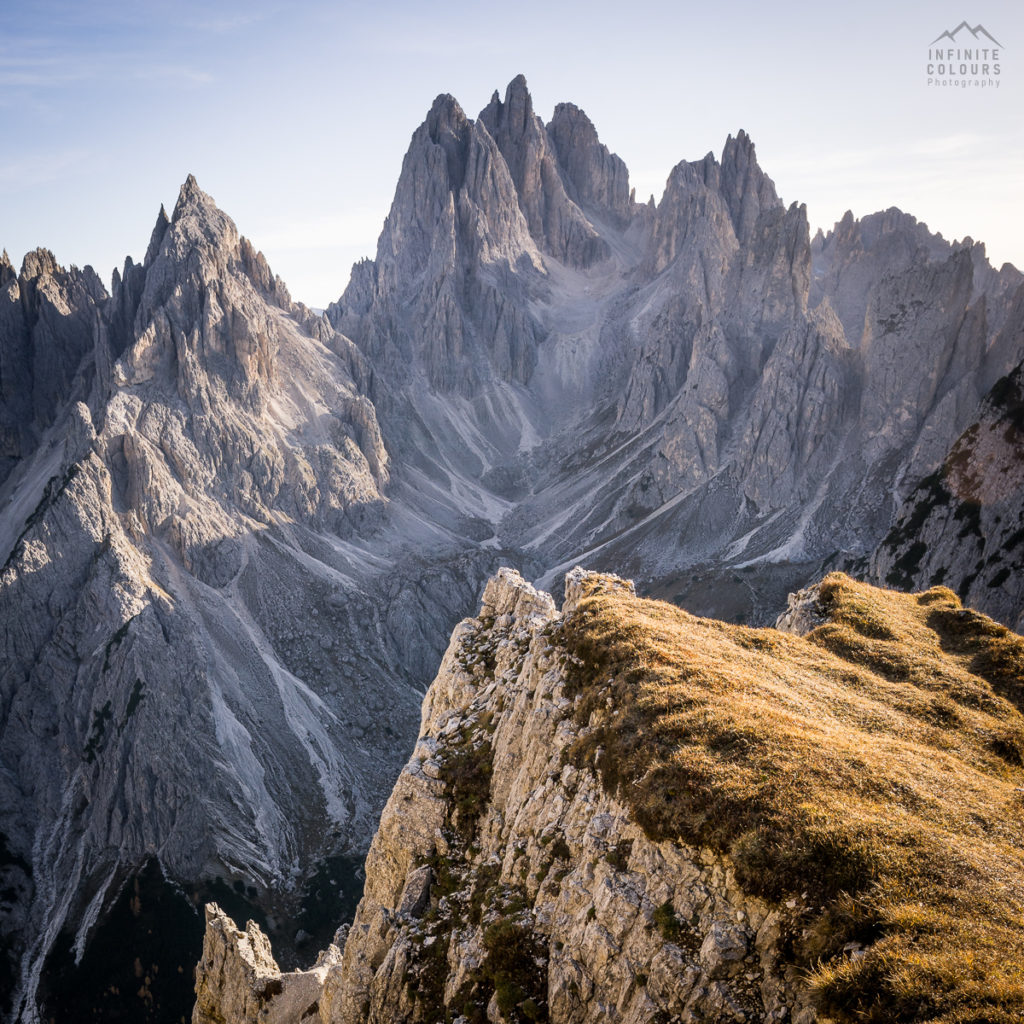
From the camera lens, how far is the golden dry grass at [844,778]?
1163 cm

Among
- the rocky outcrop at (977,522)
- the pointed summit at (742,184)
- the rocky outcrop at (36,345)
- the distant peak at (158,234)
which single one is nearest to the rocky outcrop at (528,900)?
the rocky outcrop at (977,522)

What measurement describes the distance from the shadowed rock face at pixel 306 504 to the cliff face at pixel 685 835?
53.7m

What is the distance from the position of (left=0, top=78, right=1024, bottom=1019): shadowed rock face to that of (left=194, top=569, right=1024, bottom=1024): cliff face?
53.7 meters

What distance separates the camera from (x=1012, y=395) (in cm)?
7338

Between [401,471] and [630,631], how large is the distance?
453ft

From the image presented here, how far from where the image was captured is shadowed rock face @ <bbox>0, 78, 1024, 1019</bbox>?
78.3m

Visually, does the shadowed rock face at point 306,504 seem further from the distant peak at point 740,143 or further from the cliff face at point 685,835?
the cliff face at point 685,835

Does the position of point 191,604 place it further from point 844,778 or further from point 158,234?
point 844,778

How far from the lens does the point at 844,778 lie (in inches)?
623

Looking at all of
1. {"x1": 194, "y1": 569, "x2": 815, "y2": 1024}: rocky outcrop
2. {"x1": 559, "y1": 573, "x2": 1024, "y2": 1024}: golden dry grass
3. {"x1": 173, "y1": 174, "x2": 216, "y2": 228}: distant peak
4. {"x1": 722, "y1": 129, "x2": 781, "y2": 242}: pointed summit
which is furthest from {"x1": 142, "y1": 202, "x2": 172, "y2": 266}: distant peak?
{"x1": 722, "y1": 129, "x2": 781, "y2": 242}: pointed summit

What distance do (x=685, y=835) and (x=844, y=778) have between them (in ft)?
13.3

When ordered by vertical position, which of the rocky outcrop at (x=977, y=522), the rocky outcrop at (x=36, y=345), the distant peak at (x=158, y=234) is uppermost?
the distant peak at (x=158, y=234)

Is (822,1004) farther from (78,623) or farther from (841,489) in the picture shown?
(841,489)

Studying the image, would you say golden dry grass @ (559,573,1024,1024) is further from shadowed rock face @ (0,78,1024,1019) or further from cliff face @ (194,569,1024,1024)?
shadowed rock face @ (0,78,1024,1019)
